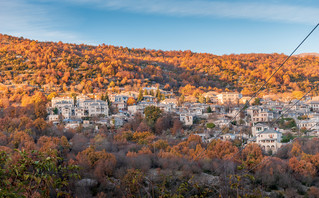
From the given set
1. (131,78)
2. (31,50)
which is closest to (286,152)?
(131,78)

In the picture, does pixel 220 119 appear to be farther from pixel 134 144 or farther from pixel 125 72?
pixel 125 72

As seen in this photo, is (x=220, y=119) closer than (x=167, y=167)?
No

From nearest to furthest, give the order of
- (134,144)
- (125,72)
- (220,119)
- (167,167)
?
(167,167)
(134,144)
(220,119)
(125,72)

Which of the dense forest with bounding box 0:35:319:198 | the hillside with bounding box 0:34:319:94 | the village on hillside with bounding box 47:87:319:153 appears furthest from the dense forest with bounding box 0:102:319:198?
the hillside with bounding box 0:34:319:94

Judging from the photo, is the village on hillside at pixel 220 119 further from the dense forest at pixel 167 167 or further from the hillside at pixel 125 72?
the hillside at pixel 125 72

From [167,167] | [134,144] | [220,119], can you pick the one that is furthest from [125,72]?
[167,167]

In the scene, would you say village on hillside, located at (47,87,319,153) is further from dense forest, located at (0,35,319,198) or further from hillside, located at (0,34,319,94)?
hillside, located at (0,34,319,94)

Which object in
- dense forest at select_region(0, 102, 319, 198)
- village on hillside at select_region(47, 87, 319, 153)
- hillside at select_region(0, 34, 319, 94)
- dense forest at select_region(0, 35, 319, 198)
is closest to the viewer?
dense forest at select_region(0, 35, 319, 198)

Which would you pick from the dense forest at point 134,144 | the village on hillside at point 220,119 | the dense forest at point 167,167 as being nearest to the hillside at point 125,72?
the dense forest at point 134,144

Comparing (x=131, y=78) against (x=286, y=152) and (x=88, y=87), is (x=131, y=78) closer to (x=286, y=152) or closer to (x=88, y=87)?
(x=88, y=87)
